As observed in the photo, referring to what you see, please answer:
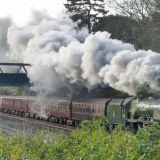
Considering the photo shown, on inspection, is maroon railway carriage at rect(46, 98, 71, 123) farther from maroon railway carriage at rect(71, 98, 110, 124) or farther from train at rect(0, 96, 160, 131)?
maroon railway carriage at rect(71, 98, 110, 124)

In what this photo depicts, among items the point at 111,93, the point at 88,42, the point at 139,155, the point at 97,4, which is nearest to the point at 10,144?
the point at 139,155

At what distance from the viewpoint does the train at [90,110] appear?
2411 cm

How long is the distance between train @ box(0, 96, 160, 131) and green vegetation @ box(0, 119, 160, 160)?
957 cm

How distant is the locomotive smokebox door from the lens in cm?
2633

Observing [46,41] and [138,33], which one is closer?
[46,41]

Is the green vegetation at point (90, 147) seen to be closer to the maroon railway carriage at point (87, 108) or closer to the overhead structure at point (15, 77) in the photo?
the maroon railway carriage at point (87, 108)

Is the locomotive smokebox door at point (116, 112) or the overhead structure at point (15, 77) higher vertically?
the overhead structure at point (15, 77)

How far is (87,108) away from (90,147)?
20613 millimetres

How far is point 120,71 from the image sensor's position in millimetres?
28906

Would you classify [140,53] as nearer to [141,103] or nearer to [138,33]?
[141,103]

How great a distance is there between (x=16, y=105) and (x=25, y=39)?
7.32 meters

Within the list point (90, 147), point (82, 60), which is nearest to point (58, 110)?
point (82, 60)

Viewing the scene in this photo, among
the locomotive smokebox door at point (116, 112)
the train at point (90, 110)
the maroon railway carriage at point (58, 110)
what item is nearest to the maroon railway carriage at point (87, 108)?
the train at point (90, 110)

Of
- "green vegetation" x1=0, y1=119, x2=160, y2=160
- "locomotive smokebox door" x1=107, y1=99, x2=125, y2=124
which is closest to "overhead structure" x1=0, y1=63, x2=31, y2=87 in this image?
"locomotive smokebox door" x1=107, y1=99, x2=125, y2=124
